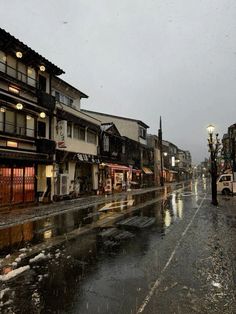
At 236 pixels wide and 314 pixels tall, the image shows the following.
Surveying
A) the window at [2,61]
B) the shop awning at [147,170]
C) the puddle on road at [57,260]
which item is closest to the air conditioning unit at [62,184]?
the window at [2,61]

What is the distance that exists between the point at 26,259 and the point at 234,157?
5806 cm

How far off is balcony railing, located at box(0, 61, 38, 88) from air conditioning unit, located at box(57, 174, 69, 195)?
325 inches

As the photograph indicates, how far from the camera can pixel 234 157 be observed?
58.4 m

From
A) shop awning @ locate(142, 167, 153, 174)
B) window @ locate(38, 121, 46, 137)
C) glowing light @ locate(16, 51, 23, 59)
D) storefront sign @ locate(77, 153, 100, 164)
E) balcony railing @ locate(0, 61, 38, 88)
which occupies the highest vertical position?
glowing light @ locate(16, 51, 23, 59)

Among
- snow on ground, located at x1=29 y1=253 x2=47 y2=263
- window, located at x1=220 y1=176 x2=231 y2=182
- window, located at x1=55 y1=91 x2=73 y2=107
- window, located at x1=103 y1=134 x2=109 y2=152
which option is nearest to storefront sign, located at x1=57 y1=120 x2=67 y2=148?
window, located at x1=55 y1=91 x2=73 y2=107

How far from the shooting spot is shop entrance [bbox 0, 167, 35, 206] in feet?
62.0

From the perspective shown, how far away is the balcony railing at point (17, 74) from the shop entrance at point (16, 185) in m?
6.91

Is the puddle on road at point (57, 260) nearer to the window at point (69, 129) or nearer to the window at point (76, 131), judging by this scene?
the window at point (69, 129)

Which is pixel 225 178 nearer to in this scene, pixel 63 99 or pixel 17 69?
pixel 63 99

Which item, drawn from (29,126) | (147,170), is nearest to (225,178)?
(29,126)

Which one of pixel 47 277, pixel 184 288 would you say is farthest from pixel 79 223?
pixel 184 288

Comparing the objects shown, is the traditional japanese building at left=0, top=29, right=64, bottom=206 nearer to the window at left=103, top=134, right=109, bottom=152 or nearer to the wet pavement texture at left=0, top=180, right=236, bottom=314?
the wet pavement texture at left=0, top=180, right=236, bottom=314

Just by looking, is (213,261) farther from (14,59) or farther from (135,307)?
(14,59)

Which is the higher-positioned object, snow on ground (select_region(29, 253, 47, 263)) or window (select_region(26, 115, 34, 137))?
window (select_region(26, 115, 34, 137))
